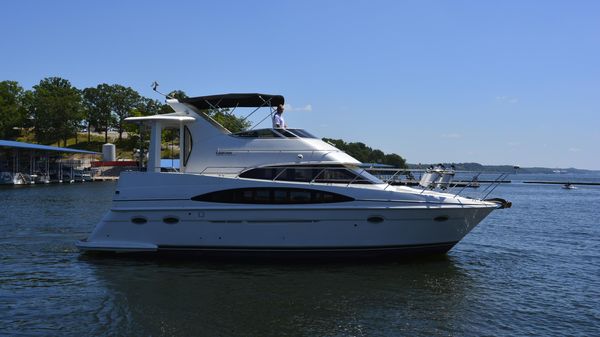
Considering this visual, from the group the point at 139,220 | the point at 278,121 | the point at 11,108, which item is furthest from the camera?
the point at 11,108

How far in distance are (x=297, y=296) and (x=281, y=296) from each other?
355mm

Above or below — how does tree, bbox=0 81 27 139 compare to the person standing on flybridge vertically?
above

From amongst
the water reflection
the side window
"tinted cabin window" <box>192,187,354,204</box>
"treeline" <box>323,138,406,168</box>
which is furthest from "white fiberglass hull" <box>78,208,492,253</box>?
"treeline" <box>323,138,406,168</box>

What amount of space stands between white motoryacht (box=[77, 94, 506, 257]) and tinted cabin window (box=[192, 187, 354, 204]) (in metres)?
0.03

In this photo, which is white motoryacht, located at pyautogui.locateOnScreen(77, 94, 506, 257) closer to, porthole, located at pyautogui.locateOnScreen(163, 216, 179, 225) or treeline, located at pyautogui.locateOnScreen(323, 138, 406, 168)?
A: porthole, located at pyautogui.locateOnScreen(163, 216, 179, 225)

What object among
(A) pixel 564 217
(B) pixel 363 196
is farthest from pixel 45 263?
(A) pixel 564 217

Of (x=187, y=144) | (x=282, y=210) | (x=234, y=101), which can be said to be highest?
(x=234, y=101)

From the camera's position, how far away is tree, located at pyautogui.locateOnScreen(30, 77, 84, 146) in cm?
8356

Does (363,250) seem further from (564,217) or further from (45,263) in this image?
(564,217)

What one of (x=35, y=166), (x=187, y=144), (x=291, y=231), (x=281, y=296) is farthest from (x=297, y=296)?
(x=35, y=166)

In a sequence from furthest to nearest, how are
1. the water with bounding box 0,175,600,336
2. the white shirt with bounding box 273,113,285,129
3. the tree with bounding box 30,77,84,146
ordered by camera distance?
1. the tree with bounding box 30,77,84,146
2. the white shirt with bounding box 273,113,285,129
3. the water with bounding box 0,175,600,336

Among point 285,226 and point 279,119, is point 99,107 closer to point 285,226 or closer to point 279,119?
point 279,119

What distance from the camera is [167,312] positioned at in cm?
912

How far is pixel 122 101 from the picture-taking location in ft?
306
